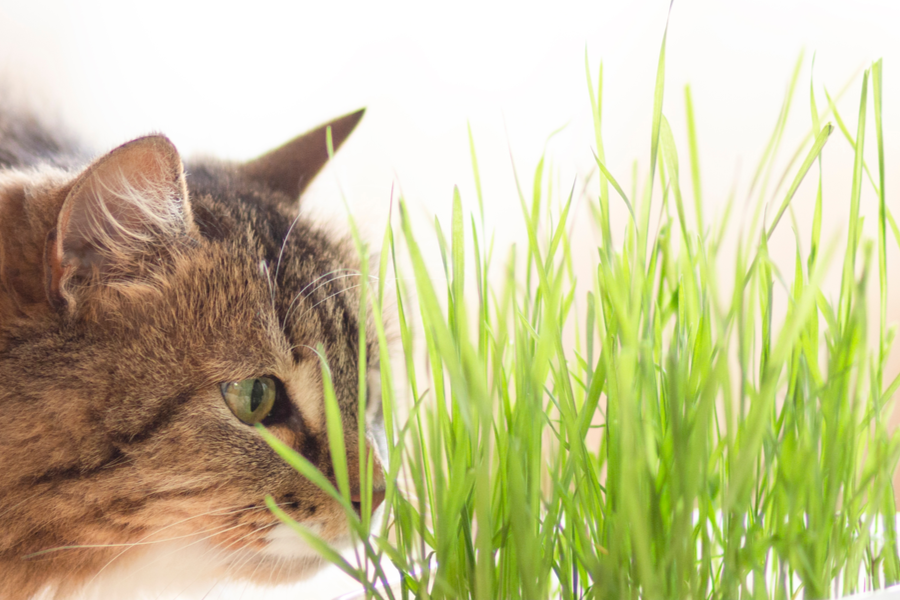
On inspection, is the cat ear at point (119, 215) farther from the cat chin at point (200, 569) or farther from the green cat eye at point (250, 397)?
the cat chin at point (200, 569)

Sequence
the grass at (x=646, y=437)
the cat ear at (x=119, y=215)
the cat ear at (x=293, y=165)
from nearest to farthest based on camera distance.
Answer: the grass at (x=646, y=437)
the cat ear at (x=119, y=215)
the cat ear at (x=293, y=165)

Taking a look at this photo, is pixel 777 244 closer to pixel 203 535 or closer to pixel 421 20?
pixel 421 20

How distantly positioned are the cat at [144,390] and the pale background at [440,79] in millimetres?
260

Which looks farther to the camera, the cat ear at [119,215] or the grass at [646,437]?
the cat ear at [119,215]

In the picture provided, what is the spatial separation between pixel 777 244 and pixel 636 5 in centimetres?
56

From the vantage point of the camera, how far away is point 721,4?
1.11 meters

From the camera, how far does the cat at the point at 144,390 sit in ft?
1.63

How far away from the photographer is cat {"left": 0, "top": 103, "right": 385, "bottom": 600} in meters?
0.50

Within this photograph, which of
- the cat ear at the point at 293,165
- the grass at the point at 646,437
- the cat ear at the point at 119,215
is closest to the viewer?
the grass at the point at 646,437

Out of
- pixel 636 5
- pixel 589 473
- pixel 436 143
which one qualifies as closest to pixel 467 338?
pixel 589 473

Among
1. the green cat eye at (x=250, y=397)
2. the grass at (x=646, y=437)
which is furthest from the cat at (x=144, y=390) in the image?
the grass at (x=646, y=437)

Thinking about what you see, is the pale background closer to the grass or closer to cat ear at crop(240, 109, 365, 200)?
cat ear at crop(240, 109, 365, 200)

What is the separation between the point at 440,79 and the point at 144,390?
0.74 meters

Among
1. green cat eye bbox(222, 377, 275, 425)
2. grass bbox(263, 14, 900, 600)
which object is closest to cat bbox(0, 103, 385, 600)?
green cat eye bbox(222, 377, 275, 425)
